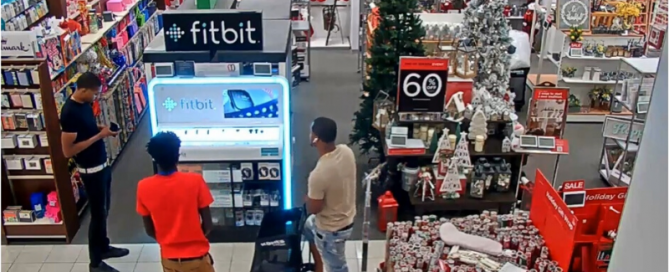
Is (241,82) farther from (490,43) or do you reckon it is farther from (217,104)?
(490,43)

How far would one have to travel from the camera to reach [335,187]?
362cm

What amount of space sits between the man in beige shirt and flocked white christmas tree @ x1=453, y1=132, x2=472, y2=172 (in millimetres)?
1618

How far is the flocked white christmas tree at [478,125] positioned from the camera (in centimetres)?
530

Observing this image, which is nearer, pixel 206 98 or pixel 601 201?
pixel 601 201

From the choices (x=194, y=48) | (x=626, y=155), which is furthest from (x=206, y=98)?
(x=626, y=155)

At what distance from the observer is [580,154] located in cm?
693

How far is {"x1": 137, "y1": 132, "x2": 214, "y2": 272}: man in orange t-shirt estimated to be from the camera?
3.21 metres

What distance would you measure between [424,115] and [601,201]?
2.07m

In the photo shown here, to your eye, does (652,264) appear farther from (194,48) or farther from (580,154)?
(580,154)

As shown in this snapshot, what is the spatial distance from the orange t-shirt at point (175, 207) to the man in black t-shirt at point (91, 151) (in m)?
1.19

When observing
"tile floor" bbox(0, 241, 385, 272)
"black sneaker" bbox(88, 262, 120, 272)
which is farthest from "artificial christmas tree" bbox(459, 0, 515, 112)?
"black sneaker" bbox(88, 262, 120, 272)

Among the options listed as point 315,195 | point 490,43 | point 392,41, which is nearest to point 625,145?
point 490,43

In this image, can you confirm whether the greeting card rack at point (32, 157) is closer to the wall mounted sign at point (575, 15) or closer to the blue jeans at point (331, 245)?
the blue jeans at point (331, 245)

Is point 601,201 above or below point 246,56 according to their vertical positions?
below
